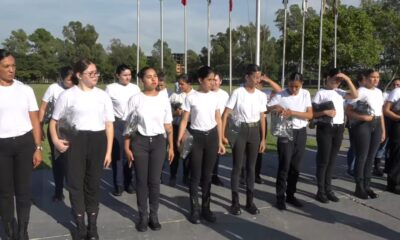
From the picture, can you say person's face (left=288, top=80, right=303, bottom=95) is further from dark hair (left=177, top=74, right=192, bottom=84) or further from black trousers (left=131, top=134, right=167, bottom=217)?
dark hair (left=177, top=74, right=192, bottom=84)

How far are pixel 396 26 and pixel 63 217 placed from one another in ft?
154

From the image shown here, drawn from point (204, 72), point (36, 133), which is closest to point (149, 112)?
point (204, 72)

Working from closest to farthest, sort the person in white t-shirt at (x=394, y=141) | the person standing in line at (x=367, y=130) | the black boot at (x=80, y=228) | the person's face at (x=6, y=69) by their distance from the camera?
1. the person's face at (x=6, y=69)
2. the black boot at (x=80, y=228)
3. the person standing in line at (x=367, y=130)
4. the person in white t-shirt at (x=394, y=141)

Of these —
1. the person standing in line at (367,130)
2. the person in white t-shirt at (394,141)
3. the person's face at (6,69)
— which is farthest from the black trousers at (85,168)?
the person in white t-shirt at (394,141)

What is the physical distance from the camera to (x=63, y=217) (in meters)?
5.03

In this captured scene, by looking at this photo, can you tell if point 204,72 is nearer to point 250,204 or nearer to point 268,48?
point 250,204

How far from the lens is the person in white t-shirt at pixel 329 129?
18.5 feet

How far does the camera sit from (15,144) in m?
4.11

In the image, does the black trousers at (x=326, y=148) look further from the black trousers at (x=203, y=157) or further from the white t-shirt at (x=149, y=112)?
the white t-shirt at (x=149, y=112)

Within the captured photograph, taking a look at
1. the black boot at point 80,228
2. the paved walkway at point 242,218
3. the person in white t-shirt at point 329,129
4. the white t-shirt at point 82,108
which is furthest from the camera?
the person in white t-shirt at point 329,129

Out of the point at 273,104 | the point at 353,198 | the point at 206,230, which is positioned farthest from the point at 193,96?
the point at 353,198

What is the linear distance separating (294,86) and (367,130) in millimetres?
1355

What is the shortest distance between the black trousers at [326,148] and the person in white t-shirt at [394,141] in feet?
3.67

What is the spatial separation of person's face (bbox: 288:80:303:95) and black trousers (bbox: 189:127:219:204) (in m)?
1.18
